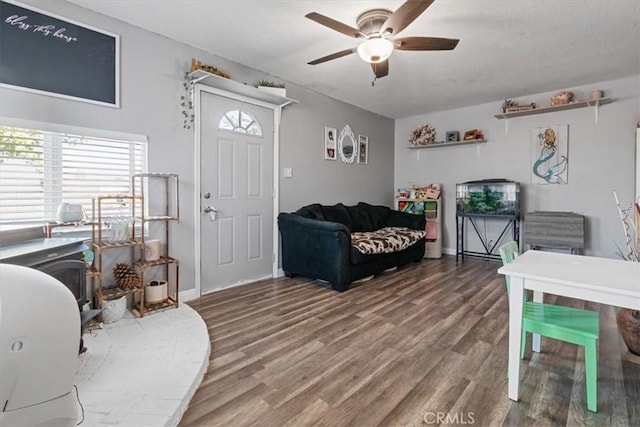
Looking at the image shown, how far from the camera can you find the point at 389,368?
6.11 feet

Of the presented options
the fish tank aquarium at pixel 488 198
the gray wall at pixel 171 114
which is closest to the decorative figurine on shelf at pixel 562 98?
the fish tank aquarium at pixel 488 198

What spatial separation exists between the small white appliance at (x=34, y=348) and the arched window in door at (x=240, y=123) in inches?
106

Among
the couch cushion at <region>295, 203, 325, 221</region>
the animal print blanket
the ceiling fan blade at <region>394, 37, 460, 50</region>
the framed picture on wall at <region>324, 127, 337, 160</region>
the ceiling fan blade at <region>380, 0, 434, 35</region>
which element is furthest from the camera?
the framed picture on wall at <region>324, 127, 337, 160</region>

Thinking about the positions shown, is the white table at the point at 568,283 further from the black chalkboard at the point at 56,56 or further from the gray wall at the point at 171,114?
the black chalkboard at the point at 56,56

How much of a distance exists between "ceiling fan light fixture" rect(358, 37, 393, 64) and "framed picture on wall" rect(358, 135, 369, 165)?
2.69 metres

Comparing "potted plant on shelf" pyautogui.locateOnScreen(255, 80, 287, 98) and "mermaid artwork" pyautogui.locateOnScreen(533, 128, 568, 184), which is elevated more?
"potted plant on shelf" pyautogui.locateOnScreen(255, 80, 287, 98)

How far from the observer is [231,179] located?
11.1 feet

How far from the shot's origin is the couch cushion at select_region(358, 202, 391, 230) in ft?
15.8

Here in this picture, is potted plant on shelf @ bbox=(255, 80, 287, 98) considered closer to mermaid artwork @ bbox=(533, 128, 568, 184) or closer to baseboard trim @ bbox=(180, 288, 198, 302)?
baseboard trim @ bbox=(180, 288, 198, 302)

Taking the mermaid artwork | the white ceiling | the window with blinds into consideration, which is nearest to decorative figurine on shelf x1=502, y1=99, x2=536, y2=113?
the white ceiling

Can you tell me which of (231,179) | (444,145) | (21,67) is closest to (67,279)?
(21,67)

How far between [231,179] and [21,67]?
178 cm

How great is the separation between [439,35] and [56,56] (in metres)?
3.05

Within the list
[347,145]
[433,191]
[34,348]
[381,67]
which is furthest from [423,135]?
[34,348]
